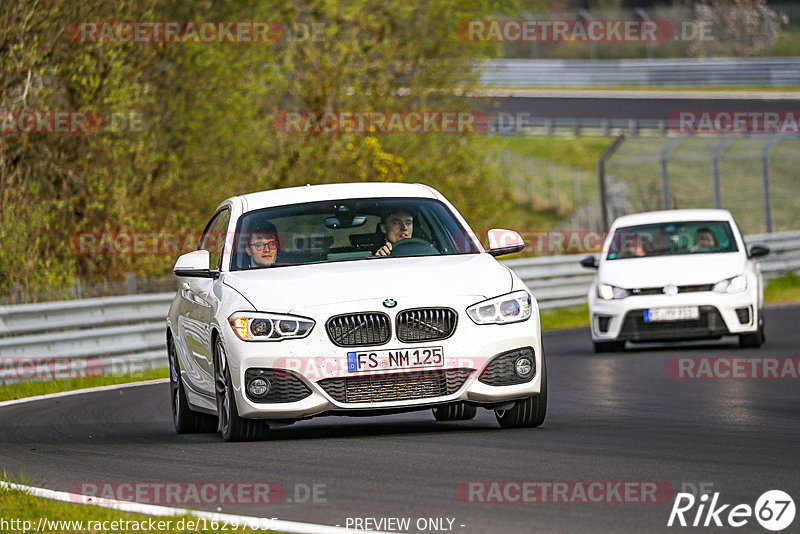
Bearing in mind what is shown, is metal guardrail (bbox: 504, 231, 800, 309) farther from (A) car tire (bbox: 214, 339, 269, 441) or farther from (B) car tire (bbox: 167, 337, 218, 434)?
(A) car tire (bbox: 214, 339, 269, 441)

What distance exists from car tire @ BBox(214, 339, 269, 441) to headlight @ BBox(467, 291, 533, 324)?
151 centimetres

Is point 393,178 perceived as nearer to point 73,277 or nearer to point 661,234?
point 73,277

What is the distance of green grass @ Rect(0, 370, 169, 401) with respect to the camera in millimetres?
16625

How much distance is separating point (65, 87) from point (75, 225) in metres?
2.10

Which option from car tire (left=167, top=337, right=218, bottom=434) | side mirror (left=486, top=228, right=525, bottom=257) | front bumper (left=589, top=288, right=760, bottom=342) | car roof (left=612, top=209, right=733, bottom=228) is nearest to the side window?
car tire (left=167, top=337, right=218, bottom=434)

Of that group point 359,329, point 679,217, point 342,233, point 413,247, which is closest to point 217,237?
point 342,233

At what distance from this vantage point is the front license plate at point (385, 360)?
31.0 feet

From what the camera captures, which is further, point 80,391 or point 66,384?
point 66,384

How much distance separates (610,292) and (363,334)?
29.1 feet

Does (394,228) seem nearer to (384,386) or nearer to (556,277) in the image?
(384,386)

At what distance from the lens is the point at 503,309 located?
9.70 m

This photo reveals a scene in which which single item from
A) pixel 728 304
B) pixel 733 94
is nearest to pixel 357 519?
pixel 728 304

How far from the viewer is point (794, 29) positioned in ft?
181

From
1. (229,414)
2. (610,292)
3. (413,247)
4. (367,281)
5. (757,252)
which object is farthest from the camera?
(757,252)
